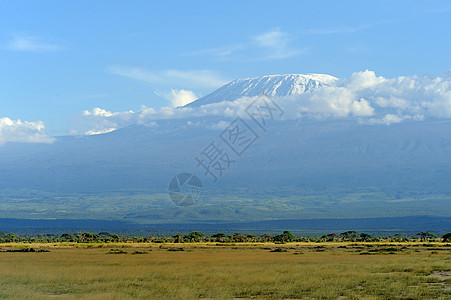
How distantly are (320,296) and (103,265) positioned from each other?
1555 centimetres

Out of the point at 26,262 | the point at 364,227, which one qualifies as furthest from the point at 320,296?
the point at 364,227

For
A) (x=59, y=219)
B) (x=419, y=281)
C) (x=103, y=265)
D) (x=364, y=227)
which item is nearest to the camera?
(x=419, y=281)

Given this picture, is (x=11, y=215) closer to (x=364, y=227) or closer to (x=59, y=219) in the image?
(x=59, y=219)

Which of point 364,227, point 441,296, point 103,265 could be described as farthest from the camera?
point 364,227

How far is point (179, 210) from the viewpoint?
631 ft

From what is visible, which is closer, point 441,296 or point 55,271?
point 441,296

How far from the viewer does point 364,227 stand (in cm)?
14025

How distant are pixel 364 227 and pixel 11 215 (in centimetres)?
10702

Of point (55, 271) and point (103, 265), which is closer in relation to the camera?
point (55, 271)

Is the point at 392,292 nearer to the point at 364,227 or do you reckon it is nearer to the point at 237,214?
the point at 364,227

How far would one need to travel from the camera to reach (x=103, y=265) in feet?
110

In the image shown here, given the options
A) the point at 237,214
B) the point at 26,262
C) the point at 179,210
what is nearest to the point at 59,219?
the point at 179,210

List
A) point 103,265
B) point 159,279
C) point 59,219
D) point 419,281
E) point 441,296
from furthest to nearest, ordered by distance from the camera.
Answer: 1. point 59,219
2. point 103,265
3. point 159,279
4. point 419,281
5. point 441,296

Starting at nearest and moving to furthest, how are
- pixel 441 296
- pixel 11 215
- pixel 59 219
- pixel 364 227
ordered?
1. pixel 441 296
2. pixel 364 227
3. pixel 59 219
4. pixel 11 215
